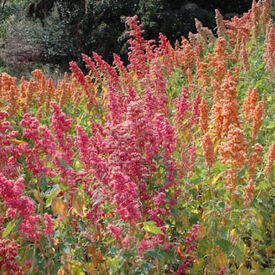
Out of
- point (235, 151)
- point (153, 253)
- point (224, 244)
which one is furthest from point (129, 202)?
point (235, 151)

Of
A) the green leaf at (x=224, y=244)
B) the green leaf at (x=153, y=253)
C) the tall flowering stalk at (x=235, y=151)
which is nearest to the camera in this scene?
the green leaf at (x=153, y=253)

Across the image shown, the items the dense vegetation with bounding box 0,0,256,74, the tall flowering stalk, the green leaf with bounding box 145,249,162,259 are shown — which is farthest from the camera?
the dense vegetation with bounding box 0,0,256,74

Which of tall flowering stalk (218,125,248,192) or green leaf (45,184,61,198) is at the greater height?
tall flowering stalk (218,125,248,192)

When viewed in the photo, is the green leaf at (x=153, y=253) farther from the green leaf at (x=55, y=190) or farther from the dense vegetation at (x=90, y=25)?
the dense vegetation at (x=90, y=25)

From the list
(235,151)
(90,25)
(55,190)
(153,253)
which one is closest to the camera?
(153,253)

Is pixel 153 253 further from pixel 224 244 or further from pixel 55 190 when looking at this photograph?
pixel 55 190

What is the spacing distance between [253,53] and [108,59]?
35.4ft

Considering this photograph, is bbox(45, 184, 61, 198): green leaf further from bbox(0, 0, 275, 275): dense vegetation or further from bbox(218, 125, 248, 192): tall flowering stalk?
bbox(218, 125, 248, 192): tall flowering stalk

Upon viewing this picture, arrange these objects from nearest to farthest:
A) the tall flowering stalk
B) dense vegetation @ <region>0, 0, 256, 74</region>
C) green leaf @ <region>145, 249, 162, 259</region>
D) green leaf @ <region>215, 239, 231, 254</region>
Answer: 1. green leaf @ <region>145, 249, 162, 259</region>
2. green leaf @ <region>215, 239, 231, 254</region>
3. the tall flowering stalk
4. dense vegetation @ <region>0, 0, 256, 74</region>

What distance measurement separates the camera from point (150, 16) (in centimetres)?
1375

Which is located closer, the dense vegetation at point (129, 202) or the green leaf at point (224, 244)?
the dense vegetation at point (129, 202)

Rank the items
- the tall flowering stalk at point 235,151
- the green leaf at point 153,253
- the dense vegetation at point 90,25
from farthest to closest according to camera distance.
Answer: the dense vegetation at point 90,25 < the tall flowering stalk at point 235,151 < the green leaf at point 153,253

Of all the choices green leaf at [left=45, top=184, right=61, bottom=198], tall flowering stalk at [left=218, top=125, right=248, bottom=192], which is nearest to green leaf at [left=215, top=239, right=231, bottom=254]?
tall flowering stalk at [left=218, top=125, right=248, bottom=192]

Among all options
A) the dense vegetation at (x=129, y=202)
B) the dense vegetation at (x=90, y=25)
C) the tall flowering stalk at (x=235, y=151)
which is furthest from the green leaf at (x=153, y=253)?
the dense vegetation at (x=90, y=25)
